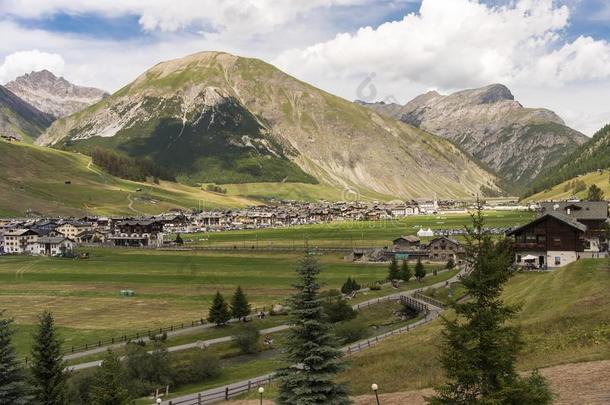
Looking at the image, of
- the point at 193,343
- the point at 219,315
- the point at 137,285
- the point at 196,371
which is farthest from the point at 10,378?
the point at 137,285

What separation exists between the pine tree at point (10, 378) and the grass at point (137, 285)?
110ft

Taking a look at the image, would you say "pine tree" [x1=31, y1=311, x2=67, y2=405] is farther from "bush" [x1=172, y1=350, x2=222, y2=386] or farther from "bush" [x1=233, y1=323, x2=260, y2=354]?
"bush" [x1=233, y1=323, x2=260, y2=354]

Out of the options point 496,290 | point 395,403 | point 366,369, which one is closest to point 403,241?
point 366,369

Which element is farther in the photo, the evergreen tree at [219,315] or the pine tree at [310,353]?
the evergreen tree at [219,315]

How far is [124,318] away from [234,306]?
50.9ft

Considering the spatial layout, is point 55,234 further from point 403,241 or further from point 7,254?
point 403,241

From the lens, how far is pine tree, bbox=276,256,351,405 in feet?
82.3

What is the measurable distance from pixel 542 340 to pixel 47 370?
105 feet

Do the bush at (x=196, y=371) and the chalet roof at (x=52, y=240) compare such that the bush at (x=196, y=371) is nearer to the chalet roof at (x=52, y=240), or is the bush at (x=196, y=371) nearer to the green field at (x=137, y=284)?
the green field at (x=137, y=284)

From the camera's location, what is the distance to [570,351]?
3538 centimetres

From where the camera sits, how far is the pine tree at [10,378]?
29000mm

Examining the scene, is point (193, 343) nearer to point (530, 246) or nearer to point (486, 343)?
point (486, 343)

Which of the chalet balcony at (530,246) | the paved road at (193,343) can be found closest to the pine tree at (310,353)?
the paved road at (193,343)

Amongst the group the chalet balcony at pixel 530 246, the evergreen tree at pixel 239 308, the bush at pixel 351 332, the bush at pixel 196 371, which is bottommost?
the bush at pixel 196 371
